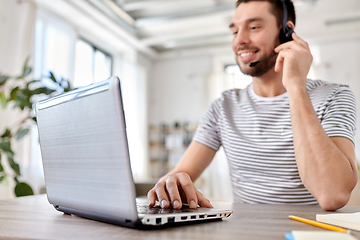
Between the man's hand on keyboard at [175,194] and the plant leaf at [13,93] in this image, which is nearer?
the man's hand on keyboard at [175,194]

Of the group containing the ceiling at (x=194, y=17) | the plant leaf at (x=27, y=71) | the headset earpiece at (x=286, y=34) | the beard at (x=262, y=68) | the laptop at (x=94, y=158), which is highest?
the ceiling at (x=194, y=17)

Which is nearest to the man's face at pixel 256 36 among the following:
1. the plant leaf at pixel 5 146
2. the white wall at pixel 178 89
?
the plant leaf at pixel 5 146

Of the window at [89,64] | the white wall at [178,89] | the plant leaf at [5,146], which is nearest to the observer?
the plant leaf at [5,146]

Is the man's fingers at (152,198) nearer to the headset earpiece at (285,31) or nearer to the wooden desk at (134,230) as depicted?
the wooden desk at (134,230)

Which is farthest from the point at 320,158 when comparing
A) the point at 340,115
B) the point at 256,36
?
the point at 256,36

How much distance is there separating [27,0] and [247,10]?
2816mm

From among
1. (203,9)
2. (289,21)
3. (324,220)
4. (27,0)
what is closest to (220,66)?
(203,9)

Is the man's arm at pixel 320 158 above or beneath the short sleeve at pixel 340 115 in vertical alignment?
beneath

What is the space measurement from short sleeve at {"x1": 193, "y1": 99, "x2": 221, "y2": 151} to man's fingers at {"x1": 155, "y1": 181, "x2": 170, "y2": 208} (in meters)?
0.54

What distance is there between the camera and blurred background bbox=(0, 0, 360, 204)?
3.15 meters

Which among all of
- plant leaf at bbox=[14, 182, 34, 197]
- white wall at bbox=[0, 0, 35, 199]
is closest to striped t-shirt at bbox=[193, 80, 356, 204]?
plant leaf at bbox=[14, 182, 34, 197]

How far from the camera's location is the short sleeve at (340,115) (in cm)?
92

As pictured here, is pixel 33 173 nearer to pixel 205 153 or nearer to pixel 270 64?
pixel 205 153

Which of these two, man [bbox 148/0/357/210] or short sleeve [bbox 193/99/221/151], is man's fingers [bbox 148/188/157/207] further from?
short sleeve [bbox 193/99/221/151]
